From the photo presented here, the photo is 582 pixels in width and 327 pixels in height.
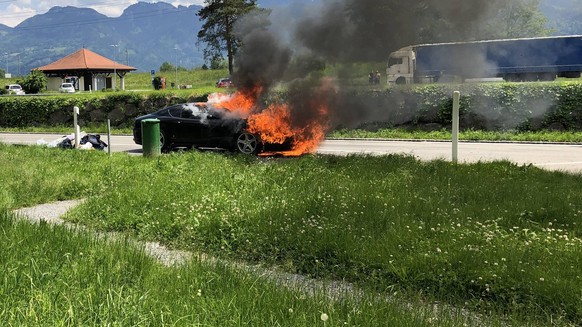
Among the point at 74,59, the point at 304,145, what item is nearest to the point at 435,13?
the point at 304,145

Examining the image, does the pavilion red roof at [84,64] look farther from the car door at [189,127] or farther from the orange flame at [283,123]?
the orange flame at [283,123]

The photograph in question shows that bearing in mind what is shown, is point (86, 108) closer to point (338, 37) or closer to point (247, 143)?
point (247, 143)

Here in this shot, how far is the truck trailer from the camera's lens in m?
15.6

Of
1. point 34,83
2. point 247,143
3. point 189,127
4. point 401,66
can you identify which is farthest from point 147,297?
point 34,83

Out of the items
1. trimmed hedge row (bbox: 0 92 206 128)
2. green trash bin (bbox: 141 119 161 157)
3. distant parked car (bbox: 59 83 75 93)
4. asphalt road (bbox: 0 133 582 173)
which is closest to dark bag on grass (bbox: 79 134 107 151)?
asphalt road (bbox: 0 133 582 173)

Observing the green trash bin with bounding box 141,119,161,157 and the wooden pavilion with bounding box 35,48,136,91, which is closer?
the green trash bin with bounding box 141,119,161,157

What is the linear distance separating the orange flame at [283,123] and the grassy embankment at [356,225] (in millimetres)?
2549

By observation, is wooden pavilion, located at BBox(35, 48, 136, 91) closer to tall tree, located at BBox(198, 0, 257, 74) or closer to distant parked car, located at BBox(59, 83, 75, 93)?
distant parked car, located at BBox(59, 83, 75, 93)

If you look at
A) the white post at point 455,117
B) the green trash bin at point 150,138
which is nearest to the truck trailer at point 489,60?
the white post at point 455,117

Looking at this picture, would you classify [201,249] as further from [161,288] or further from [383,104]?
[383,104]

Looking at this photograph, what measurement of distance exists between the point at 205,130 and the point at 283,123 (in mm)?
2312

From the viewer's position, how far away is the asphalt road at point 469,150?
42.0 feet

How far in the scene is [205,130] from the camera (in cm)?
1388

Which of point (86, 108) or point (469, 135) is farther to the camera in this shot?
point (86, 108)
